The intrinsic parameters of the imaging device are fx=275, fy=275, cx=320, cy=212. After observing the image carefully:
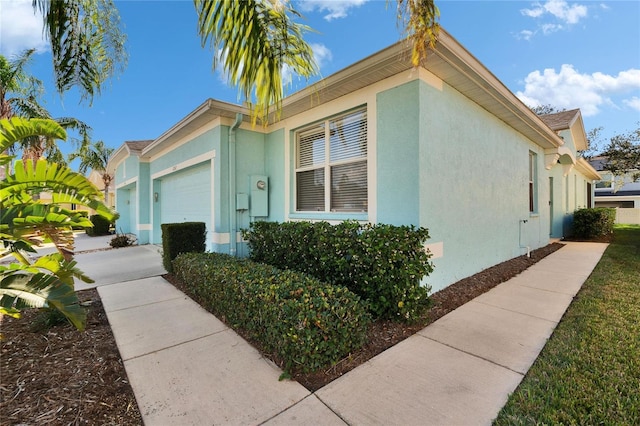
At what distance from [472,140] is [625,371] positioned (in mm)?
4231

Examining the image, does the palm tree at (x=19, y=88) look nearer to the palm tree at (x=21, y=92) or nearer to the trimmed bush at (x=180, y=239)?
the palm tree at (x=21, y=92)

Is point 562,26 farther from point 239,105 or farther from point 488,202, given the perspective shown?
point 239,105

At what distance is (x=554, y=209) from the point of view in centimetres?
1120

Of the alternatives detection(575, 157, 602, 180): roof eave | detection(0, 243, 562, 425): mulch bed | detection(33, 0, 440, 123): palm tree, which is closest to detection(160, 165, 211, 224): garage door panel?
detection(0, 243, 562, 425): mulch bed

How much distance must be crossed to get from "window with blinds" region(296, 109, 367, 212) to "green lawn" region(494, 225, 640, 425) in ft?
10.6

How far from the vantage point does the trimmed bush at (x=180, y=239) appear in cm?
604

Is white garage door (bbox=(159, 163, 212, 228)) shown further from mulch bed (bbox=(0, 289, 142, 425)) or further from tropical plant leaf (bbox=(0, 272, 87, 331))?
tropical plant leaf (bbox=(0, 272, 87, 331))

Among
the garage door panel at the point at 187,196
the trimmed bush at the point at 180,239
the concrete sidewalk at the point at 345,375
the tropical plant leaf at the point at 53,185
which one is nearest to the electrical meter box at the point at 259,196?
the trimmed bush at the point at 180,239

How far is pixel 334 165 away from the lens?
5.64 metres

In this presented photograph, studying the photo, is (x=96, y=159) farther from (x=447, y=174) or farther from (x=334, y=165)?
(x=447, y=174)

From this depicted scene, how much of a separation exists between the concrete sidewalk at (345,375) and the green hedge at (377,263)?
1.59 feet

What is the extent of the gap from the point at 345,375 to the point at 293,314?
725 mm

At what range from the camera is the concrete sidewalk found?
6.80 feet

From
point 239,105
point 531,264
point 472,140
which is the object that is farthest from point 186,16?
point 531,264
